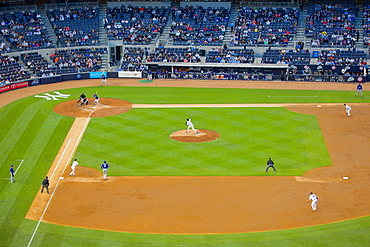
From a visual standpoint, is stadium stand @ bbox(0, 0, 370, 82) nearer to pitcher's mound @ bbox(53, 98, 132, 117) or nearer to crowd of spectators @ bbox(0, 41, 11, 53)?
crowd of spectators @ bbox(0, 41, 11, 53)

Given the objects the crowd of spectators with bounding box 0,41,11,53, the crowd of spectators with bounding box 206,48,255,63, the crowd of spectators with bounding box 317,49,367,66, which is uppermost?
the crowd of spectators with bounding box 317,49,367,66

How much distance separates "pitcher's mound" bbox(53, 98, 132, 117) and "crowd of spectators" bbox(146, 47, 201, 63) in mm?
17682

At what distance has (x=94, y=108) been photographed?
5366 cm

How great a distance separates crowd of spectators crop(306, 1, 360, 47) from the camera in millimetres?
73875

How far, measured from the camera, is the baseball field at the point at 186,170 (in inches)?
1112

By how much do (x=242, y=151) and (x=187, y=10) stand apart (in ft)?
159

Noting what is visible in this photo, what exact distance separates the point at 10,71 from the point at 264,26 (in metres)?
39.9

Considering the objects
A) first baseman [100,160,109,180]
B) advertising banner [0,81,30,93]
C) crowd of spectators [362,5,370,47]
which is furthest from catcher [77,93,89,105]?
crowd of spectators [362,5,370,47]

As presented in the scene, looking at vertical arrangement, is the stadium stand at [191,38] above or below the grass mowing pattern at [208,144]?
above

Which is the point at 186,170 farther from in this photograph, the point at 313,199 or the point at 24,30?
the point at 24,30

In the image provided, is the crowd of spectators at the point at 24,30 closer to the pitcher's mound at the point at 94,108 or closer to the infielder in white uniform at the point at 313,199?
the pitcher's mound at the point at 94,108

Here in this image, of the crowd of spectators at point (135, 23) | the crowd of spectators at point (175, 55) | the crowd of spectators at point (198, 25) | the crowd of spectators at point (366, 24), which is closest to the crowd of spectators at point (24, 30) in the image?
the crowd of spectators at point (135, 23)

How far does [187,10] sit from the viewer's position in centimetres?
8350

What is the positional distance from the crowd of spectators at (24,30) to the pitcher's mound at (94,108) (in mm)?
22311
